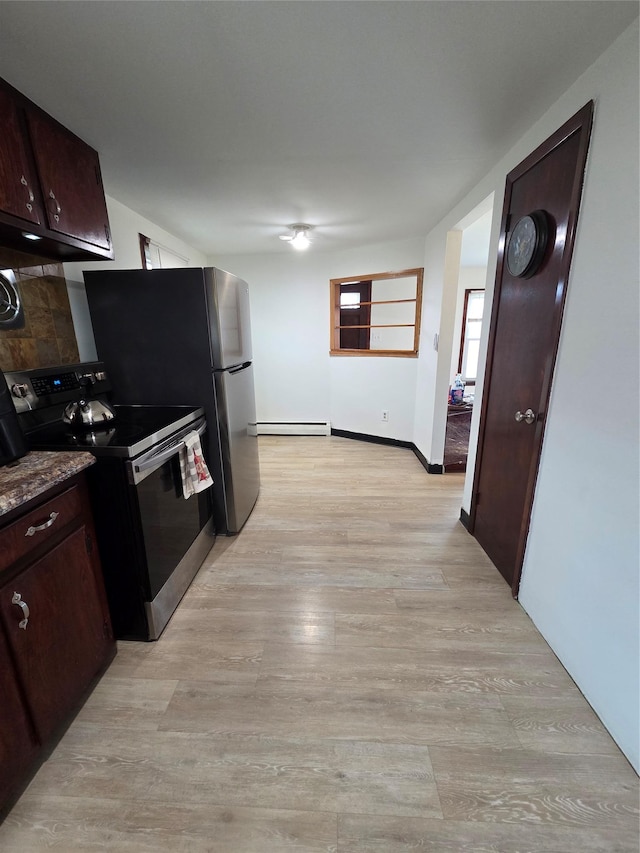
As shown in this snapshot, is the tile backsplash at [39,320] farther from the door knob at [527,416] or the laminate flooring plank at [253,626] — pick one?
the door knob at [527,416]

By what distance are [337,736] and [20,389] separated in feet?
6.28

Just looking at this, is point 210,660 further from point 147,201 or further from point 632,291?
point 147,201

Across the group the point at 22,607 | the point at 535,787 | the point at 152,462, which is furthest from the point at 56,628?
the point at 535,787

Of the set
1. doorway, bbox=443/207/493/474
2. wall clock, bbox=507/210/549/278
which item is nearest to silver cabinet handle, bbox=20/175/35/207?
wall clock, bbox=507/210/549/278

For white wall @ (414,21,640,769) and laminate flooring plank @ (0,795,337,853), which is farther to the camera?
white wall @ (414,21,640,769)

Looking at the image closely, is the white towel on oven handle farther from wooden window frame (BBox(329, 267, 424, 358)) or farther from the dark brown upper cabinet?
wooden window frame (BBox(329, 267, 424, 358))

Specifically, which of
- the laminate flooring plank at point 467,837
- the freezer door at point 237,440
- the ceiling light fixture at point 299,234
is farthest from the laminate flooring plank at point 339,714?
the ceiling light fixture at point 299,234

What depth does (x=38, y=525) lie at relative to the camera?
1.06 meters

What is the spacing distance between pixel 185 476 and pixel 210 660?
86cm

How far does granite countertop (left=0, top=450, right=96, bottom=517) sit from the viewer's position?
0.95 metres

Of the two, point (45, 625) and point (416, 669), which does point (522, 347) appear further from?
point (45, 625)

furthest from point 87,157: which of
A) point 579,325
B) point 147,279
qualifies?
point 579,325

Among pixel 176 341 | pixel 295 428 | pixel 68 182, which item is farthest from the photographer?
pixel 295 428

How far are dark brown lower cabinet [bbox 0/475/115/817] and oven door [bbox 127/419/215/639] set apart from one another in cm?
19
